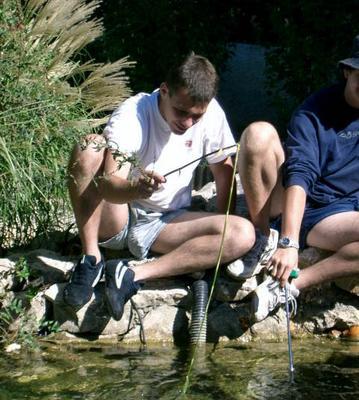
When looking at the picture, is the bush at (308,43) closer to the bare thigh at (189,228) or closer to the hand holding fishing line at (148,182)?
the bare thigh at (189,228)

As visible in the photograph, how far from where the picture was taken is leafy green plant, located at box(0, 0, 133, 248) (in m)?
4.64

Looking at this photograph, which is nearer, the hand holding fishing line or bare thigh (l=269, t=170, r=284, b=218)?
the hand holding fishing line

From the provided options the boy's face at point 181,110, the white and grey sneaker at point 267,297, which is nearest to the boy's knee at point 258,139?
the boy's face at point 181,110

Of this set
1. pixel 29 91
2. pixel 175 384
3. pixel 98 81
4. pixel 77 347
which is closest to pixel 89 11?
pixel 98 81

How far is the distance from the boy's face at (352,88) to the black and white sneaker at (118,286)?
1296 mm

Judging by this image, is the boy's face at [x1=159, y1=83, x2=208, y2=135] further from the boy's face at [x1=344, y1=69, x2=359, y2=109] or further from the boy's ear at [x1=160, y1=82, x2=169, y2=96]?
the boy's face at [x1=344, y1=69, x2=359, y2=109]

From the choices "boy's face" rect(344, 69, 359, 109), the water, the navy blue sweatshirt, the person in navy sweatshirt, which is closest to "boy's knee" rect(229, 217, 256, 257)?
the person in navy sweatshirt

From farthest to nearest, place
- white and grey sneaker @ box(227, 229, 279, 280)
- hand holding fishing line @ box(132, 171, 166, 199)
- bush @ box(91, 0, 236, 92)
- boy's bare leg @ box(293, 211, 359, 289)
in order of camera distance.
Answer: bush @ box(91, 0, 236, 92), white and grey sneaker @ box(227, 229, 279, 280), boy's bare leg @ box(293, 211, 359, 289), hand holding fishing line @ box(132, 171, 166, 199)

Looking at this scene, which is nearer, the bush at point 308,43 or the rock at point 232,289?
the rock at point 232,289

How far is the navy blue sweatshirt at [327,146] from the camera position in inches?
188

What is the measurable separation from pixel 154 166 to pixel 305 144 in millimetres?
697

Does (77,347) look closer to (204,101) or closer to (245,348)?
(245,348)

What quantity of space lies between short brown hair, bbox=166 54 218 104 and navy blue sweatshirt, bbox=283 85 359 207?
18.6 inches

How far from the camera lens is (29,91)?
4.84m
